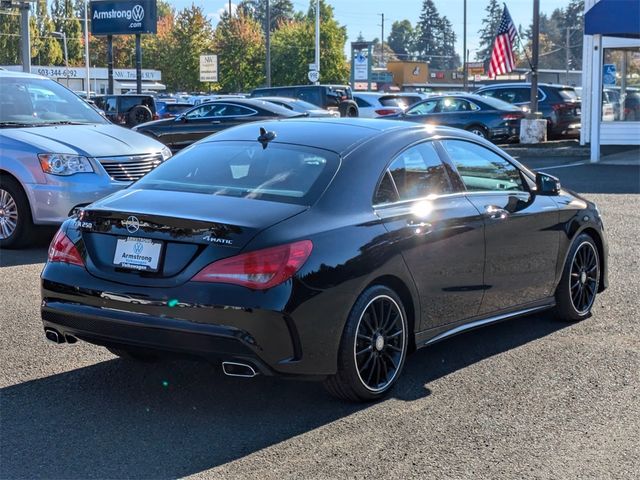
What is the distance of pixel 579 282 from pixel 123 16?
27.6m

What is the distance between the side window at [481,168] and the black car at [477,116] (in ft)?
55.7

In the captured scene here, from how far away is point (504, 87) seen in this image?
27094mm

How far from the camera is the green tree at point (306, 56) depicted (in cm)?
7162

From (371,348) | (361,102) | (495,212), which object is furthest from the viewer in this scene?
(361,102)

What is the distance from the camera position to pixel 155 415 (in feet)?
15.6

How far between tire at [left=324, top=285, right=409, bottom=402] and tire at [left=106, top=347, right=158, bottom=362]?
972mm

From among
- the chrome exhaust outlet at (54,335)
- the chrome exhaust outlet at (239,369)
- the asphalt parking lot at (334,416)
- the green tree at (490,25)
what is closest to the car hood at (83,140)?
the asphalt parking lot at (334,416)

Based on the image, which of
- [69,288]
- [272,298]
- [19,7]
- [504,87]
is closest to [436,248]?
[272,298]

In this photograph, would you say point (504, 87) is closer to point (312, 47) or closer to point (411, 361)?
point (411, 361)

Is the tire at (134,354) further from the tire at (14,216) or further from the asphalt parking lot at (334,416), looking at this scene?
the tire at (14,216)

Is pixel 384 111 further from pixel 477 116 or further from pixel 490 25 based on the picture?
pixel 490 25

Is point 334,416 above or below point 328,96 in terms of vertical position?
below

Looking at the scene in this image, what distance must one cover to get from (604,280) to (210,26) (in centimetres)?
6939

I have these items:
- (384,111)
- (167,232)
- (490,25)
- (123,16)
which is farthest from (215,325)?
(490,25)
